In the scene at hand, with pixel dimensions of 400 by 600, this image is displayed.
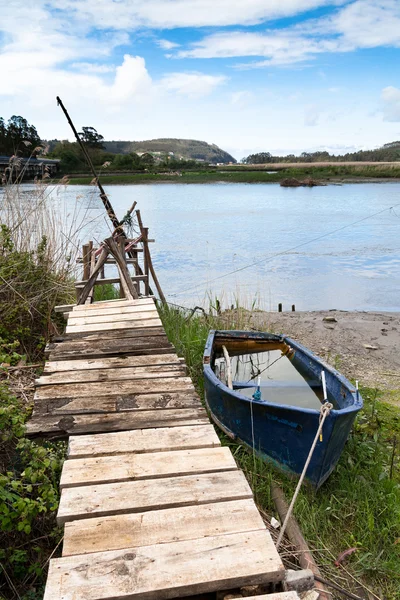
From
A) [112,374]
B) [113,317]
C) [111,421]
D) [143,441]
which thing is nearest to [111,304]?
[113,317]

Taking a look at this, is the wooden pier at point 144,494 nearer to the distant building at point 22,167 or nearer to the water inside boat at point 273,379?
the water inside boat at point 273,379

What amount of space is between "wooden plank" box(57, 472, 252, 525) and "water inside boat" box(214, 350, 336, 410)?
10.5 ft

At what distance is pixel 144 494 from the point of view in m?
2.58

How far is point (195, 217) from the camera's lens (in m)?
32.9

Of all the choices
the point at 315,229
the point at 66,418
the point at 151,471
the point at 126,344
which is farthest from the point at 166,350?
the point at 315,229

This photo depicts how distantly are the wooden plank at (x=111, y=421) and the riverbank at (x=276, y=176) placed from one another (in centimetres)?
5190

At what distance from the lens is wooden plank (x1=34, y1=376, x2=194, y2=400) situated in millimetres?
3695

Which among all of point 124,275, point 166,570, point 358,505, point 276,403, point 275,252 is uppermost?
point 124,275

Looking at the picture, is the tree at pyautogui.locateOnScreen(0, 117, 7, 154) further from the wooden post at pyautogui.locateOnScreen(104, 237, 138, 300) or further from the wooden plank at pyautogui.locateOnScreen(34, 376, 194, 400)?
the wooden plank at pyautogui.locateOnScreen(34, 376, 194, 400)

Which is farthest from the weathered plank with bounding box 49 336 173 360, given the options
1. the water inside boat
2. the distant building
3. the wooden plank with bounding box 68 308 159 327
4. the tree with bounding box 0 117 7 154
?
the tree with bounding box 0 117 7 154

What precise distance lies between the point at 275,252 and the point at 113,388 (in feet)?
58.5

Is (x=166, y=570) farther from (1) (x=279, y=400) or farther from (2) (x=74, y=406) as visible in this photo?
(1) (x=279, y=400)

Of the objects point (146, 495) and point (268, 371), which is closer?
point (146, 495)

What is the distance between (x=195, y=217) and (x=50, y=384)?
97.5ft
